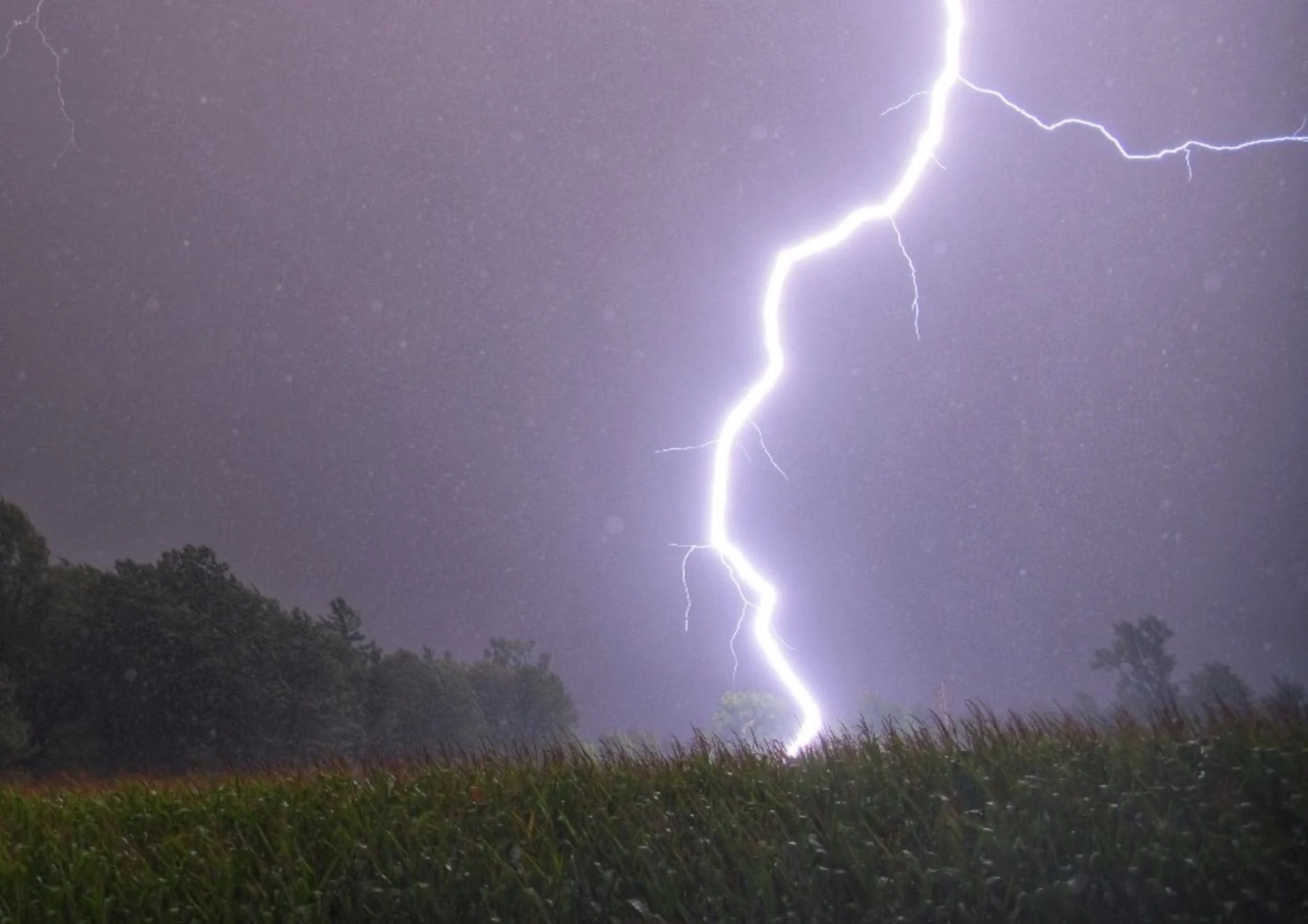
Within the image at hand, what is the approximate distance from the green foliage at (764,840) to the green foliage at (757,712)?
9116 mm

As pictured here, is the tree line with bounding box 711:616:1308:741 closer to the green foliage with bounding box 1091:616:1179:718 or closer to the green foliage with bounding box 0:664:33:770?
the green foliage with bounding box 1091:616:1179:718

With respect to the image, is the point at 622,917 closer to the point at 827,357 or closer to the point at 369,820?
the point at 369,820

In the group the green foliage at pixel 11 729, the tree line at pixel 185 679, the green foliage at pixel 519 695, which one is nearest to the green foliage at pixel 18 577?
the tree line at pixel 185 679

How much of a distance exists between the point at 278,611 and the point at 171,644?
169 centimetres

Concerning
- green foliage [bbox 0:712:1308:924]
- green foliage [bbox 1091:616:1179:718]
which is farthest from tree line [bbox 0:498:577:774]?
green foliage [bbox 1091:616:1179:718]

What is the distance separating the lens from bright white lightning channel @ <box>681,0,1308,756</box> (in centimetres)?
1284

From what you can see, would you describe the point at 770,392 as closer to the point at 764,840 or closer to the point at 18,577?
the point at 18,577

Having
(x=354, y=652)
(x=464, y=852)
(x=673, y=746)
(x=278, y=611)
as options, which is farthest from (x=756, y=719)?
(x=464, y=852)

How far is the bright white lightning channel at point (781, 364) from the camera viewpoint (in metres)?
12.8

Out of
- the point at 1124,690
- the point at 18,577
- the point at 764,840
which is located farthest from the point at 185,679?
the point at 1124,690

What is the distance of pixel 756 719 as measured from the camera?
12.2m

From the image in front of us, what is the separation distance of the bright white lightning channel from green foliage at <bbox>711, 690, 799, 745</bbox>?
194 millimetres

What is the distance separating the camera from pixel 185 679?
417 inches

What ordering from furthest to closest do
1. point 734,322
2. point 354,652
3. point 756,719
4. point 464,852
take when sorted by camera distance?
point 734,322 < point 354,652 < point 756,719 < point 464,852
